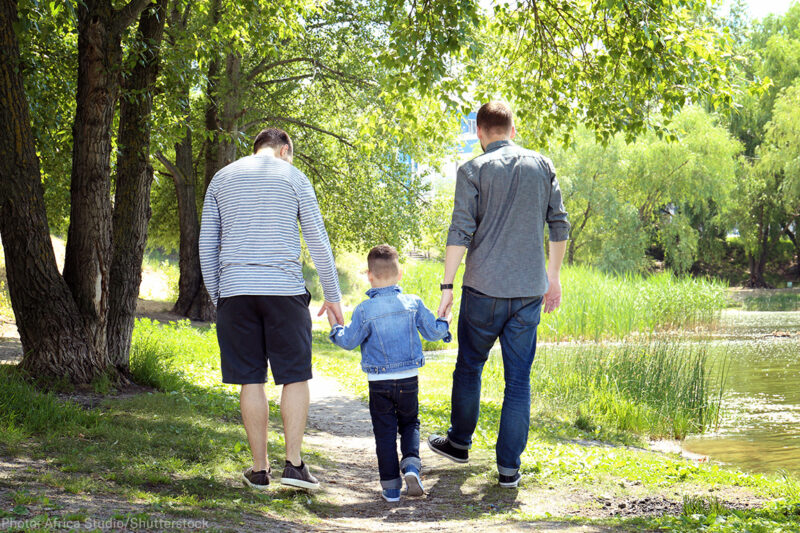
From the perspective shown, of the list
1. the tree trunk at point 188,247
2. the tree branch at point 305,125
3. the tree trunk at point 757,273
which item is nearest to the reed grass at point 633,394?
the tree branch at point 305,125

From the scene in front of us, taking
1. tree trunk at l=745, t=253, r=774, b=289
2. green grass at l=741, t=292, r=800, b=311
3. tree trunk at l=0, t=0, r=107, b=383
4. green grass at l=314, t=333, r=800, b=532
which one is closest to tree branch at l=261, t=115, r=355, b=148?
green grass at l=314, t=333, r=800, b=532

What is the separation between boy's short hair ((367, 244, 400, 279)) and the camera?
465 cm

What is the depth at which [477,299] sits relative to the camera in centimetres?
474

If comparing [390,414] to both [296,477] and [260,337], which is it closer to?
[296,477]

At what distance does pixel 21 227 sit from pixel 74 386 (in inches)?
60.1

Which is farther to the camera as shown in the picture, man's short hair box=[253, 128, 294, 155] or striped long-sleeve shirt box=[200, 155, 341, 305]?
man's short hair box=[253, 128, 294, 155]

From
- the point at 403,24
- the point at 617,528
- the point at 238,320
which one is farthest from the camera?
the point at 403,24

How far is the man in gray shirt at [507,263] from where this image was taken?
185 inches

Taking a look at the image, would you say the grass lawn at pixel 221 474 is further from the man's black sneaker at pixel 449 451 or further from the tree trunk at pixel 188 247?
the tree trunk at pixel 188 247

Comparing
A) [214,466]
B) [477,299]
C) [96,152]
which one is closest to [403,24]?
[96,152]

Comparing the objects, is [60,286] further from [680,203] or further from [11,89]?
[680,203]

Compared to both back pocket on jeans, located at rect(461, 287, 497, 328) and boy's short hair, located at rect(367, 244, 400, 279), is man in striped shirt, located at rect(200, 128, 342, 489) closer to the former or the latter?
boy's short hair, located at rect(367, 244, 400, 279)

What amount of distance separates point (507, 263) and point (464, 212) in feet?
1.38

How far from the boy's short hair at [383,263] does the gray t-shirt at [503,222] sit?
0.38m
